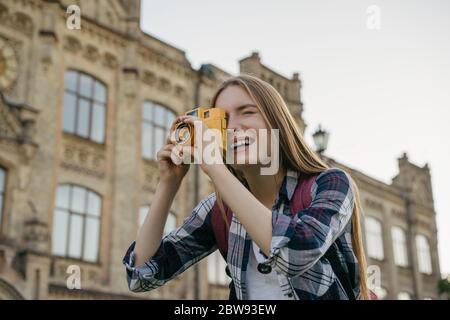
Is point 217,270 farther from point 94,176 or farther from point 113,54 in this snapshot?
point 113,54

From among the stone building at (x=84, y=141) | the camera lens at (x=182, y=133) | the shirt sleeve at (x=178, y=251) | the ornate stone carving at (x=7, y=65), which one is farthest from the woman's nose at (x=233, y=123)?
the ornate stone carving at (x=7, y=65)

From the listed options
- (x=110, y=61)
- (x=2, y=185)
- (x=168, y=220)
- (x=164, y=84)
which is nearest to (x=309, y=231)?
(x=2, y=185)

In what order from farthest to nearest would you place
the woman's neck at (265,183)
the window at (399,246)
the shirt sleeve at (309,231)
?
1. the window at (399,246)
2. the woman's neck at (265,183)
3. the shirt sleeve at (309,231)

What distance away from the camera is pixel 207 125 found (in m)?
2.01

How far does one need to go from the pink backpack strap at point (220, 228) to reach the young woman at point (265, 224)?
62mm

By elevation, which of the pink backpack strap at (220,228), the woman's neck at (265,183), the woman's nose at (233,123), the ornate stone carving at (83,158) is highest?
the ornate stone carving at (83,158)

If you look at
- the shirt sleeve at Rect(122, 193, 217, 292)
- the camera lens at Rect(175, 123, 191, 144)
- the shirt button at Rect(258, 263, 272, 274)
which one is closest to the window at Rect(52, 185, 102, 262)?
the shirt sleeve at Rect(122, 193, 217, 292)

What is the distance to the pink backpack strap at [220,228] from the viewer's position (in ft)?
7.46

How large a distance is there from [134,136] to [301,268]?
1781 cm

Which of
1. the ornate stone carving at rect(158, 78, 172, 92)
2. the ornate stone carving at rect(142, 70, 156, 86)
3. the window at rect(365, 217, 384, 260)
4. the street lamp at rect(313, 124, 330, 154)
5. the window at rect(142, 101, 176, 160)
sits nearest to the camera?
the street lamp at rect(313, 124, 330, 154)

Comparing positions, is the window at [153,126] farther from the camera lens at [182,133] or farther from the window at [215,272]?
the camera lens at [182,133]

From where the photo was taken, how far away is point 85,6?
1933cm

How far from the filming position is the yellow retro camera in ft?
6.56

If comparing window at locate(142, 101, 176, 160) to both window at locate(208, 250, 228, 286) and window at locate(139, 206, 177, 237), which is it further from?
window at locate(208, 250, 228, 286)
